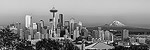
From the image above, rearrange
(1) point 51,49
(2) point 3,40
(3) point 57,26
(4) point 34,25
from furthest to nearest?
(3) point 57,26 → (4) point 34,25 → (1) point 51,49 → (2) point 3,40

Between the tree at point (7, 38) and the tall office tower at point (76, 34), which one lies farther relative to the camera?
the tall office tower at point (76, 34)

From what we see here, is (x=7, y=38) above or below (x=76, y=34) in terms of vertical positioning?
above

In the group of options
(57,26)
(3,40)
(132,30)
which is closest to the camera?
(3,40)

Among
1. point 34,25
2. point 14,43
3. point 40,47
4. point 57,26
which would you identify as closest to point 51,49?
point 40,47

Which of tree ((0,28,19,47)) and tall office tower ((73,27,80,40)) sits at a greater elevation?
tree ((0,28,19,47))

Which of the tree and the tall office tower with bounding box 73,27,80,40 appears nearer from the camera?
the tree

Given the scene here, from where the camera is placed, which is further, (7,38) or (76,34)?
(76,34)

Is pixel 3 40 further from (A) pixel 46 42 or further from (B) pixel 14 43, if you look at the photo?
(A) pixel 46 42

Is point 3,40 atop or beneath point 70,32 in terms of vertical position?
atop

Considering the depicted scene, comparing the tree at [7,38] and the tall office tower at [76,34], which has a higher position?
the tree at [7,38]

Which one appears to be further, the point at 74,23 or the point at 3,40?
the point at 74,23
